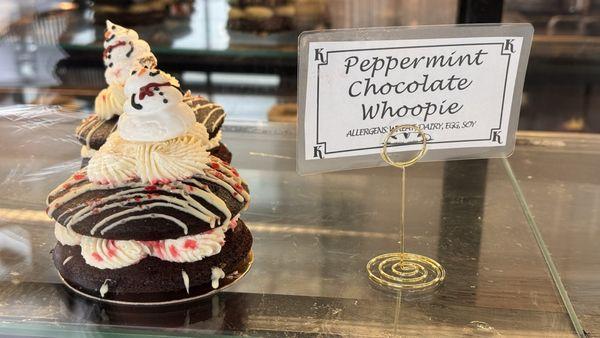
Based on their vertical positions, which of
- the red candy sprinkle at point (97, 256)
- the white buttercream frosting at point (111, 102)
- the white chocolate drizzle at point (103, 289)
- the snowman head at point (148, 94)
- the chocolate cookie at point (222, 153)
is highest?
the snowman head at point (148, 94)

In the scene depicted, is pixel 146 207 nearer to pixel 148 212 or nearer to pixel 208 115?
pixel 148 212

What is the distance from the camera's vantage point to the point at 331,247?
1.35 metres

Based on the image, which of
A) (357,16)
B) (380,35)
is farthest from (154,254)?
(357,16)

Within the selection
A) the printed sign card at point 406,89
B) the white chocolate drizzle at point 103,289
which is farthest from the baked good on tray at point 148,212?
the printed sign card at point 406,89

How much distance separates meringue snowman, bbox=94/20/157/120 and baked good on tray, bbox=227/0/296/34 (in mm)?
1019

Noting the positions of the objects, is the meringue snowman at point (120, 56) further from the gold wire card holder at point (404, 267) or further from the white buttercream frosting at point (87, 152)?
the gold wire card holder at point (404, 267)

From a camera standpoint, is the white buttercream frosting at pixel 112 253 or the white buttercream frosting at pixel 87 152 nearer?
the white buttercream frosting at pixel 112 253

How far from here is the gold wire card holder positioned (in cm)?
121

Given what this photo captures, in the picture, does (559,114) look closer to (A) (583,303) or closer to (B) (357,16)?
(B) (357,16)

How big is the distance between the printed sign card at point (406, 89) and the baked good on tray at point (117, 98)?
0.44 meters

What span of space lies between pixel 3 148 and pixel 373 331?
1.11 meters

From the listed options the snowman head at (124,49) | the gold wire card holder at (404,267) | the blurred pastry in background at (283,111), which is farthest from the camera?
the blurred pastry in background at (283,111)

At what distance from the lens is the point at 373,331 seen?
1083 mm

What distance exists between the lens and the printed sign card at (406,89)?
1.14 m
